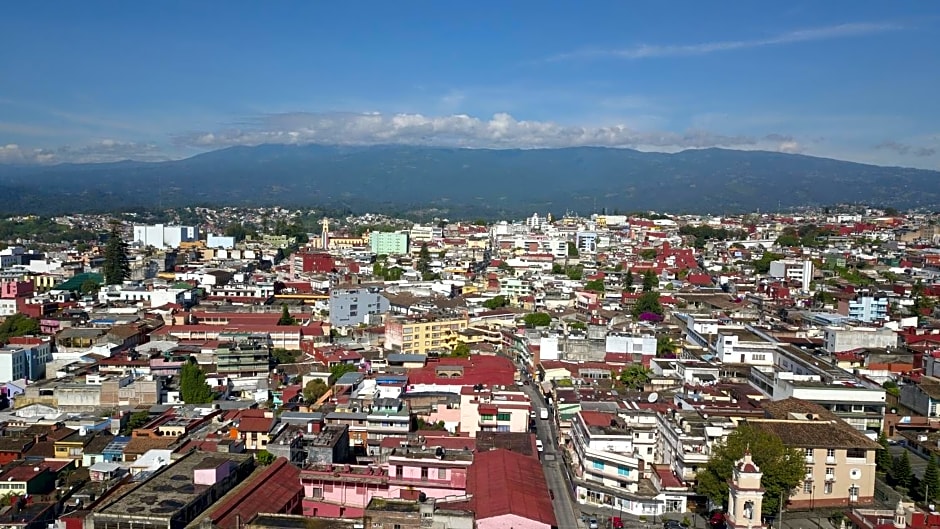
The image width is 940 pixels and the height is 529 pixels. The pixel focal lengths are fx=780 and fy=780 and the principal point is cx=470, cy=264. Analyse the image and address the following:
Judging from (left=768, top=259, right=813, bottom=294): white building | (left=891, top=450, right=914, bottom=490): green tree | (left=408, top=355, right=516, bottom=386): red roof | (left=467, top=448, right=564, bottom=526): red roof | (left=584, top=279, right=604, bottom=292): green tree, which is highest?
(left=768, top=259, right=813, bottom=294): white building

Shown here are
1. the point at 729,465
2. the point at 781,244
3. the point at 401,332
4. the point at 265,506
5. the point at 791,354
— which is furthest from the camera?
the point at 781,244

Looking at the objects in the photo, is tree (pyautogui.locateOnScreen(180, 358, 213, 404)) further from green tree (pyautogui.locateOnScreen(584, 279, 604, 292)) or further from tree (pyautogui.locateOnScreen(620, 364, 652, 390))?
green tree (pyautogui.locateOnScreen(584, 279, 604, 292))

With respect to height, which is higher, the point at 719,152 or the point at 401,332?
the point at 719,152

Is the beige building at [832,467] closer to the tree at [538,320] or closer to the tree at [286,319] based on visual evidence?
the tree at [538,320]

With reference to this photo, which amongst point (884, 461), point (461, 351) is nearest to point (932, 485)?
point (884, 461)

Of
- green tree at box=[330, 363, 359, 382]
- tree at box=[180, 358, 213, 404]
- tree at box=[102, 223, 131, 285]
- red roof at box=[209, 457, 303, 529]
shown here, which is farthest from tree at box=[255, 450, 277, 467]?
tree at box=[102, 223, 131, 285]

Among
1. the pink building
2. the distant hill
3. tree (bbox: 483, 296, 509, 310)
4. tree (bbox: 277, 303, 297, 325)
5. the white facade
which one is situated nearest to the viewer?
the pink building

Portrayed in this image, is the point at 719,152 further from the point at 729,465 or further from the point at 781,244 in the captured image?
the point at 729,465

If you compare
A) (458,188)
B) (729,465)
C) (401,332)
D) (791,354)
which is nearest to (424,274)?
(401,332)
